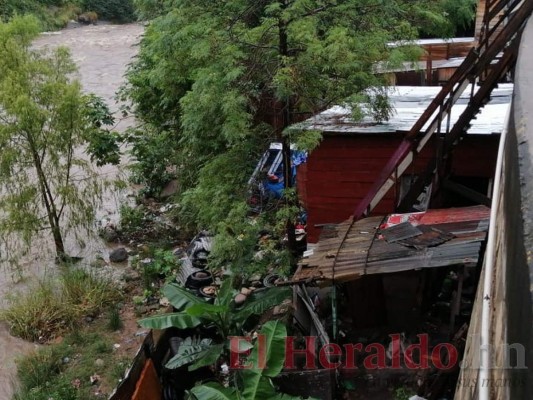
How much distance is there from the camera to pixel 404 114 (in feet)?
23.7

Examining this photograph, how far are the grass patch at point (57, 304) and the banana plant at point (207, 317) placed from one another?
256cm

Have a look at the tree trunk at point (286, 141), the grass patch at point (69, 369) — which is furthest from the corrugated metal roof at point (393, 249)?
the grass patch at point (69, 369)

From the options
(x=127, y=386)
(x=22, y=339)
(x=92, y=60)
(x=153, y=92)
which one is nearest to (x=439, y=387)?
(x=127, y=386)

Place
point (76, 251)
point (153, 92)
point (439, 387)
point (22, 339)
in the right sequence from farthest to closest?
1. point (153, 92)
2. point (76, 251)
3. point (22, 339)
4. point (439, 387)

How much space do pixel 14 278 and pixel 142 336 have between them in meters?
2.96

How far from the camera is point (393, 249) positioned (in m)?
4.91

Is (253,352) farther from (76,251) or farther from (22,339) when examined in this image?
(76,251)

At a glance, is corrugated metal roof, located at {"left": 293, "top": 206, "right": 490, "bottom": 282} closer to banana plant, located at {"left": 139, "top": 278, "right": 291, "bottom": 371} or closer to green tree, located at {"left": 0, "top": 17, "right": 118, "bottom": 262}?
banana plant, located at {"left": 139, "top": 278, "right": 291, "bottom": 371}

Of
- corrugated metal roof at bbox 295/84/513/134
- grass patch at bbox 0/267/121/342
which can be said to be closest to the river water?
grass patch at bbox 0/267/121/342

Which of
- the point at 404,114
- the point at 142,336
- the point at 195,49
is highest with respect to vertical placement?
the point at 195,49

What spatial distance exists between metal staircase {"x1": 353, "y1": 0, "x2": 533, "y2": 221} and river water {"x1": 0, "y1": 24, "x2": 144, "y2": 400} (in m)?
4.98

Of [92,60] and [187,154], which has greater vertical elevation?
[92,60]

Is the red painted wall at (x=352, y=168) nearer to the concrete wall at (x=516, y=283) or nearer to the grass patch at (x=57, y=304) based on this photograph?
the grass patch at (x=57, y=304)

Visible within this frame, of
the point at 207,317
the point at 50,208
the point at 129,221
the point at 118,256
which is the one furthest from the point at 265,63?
the point at 129,221
